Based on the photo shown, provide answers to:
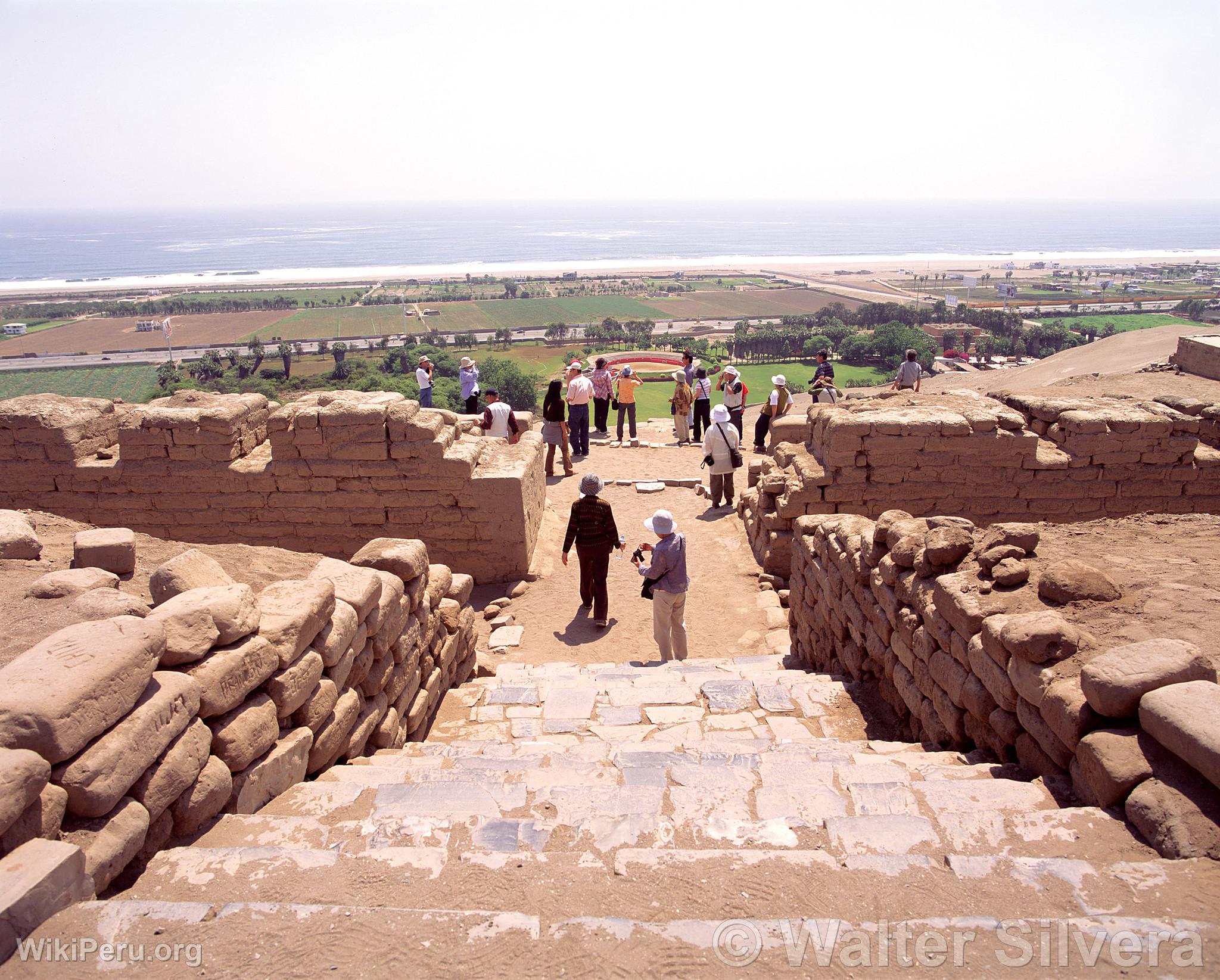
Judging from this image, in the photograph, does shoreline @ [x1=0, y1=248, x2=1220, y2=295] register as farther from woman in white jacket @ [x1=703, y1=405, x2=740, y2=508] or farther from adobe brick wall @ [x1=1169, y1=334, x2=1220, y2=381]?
woman in white jacket @ [x1=703, y1=405, x2=740, y2=508]

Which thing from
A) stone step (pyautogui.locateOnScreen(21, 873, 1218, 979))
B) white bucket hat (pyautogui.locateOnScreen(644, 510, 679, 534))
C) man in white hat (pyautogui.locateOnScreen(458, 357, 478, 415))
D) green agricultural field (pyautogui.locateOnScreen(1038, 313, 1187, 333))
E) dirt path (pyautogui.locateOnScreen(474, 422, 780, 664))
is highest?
green agricultural field (pyautogui.locateOnScreen(1038, 313, 1187, 333))

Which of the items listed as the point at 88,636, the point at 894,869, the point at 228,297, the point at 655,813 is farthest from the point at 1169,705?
the point at 228,297

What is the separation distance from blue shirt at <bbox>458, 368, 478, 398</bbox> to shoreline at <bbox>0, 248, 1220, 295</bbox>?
96461mm

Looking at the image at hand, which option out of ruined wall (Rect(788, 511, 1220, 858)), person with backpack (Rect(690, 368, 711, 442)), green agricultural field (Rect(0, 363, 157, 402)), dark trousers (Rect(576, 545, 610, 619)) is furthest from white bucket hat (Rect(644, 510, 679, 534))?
green agricultural field (Rect(0, 363, 157, 402))

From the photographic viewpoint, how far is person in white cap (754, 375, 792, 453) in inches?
550

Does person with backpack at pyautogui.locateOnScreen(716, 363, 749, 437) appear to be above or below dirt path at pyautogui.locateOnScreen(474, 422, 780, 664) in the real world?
above

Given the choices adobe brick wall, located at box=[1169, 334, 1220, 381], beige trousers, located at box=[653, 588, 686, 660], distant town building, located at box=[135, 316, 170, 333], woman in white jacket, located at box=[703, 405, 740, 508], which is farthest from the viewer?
distant town building, located at box=[135, 316, 170, 333]

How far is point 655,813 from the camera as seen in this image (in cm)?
356

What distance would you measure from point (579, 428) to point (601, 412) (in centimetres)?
196

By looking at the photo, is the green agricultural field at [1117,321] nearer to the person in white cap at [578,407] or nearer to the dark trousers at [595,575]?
the person in white cap at [578,407]

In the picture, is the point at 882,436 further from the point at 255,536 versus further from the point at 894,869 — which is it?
the point at 255,536

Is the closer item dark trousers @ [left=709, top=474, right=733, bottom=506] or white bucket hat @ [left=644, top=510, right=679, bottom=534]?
white bucket hat @ [left=644, top=510, right=679, bottom=534]

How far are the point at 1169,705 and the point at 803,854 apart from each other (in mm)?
1816

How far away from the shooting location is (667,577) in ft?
24.5
